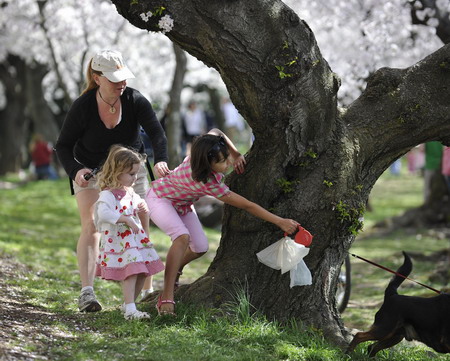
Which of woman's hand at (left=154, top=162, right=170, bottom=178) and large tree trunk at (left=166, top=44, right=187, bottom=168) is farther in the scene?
large tree trunk at (left=166, top=44, right=187, bottom=168)

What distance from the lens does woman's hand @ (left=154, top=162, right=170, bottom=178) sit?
19.9 feet

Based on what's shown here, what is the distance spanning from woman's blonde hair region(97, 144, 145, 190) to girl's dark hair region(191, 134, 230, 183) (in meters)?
0.51

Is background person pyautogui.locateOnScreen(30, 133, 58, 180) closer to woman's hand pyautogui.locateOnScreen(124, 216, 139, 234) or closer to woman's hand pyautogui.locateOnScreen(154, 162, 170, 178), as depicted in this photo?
woman's hand pyautogui.locateOnScreen(154, 162, 170, 178)

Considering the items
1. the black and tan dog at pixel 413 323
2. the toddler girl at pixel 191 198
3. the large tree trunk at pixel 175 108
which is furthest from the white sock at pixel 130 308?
the large tree trunk at pixel 175 108

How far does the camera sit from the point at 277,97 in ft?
19.6

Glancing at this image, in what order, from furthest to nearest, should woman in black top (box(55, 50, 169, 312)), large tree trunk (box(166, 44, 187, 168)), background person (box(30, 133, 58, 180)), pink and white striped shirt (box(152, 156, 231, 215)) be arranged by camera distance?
1. background person (box(30, 133, 58, 180))
2. large tree trunk (box(166, 44, 187, 168))
3. woman in black top (box(55, 50, 169, 312))
4. pink and white striped shirt (box(152, 156, 231, 215))

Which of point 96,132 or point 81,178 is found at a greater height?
point 96,132

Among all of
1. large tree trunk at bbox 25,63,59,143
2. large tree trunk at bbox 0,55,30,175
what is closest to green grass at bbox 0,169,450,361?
large tree trunk at bbox 25,63,59,143

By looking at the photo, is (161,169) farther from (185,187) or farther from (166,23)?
(166,23)

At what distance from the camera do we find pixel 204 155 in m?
5.62

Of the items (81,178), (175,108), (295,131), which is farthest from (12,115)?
(295,131)

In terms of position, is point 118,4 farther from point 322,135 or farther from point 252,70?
point 322,135

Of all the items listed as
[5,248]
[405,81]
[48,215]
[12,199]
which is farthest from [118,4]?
[12,199]

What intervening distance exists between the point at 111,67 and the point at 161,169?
885 millimetres
